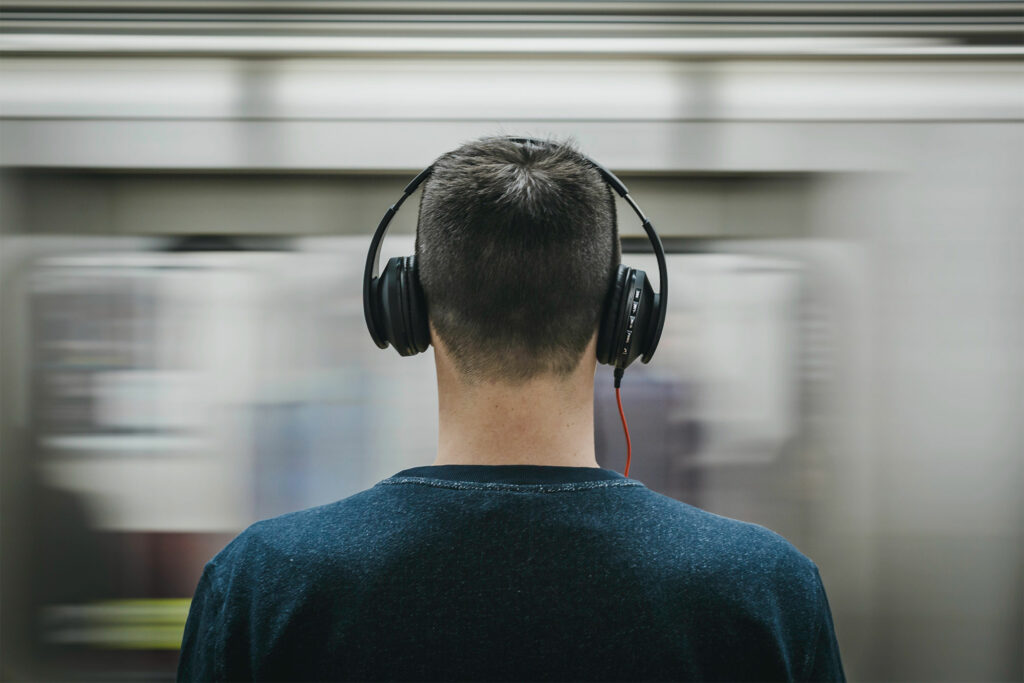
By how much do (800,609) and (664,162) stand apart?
126 cm

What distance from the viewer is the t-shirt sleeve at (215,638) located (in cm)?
73

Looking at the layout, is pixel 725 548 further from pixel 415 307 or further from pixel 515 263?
pixel 415 307

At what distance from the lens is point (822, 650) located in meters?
0.76

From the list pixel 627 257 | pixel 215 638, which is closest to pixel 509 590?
pixel 215 638

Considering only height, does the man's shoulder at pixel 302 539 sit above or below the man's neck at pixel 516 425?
below

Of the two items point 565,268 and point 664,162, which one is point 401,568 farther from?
point 664,162

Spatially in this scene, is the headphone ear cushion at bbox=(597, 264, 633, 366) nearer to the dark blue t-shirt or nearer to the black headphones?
the black headphones

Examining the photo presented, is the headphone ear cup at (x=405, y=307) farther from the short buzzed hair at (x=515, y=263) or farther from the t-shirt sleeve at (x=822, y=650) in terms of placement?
the t-shirt sleeve at (x=822, y=650)

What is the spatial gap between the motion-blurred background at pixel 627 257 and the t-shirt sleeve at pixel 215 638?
93cm

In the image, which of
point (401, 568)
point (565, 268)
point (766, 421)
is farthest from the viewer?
point (766, 421)

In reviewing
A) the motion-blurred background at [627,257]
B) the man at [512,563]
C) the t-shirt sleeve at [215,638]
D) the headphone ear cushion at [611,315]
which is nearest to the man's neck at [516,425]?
the man at [512,563]

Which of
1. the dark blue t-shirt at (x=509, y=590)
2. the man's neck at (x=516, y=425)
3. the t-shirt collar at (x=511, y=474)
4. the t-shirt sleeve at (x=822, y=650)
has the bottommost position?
the t-shirt sleeve at (x=822, y=650)

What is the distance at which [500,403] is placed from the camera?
0.78 m

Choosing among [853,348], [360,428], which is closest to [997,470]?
[853,348]
